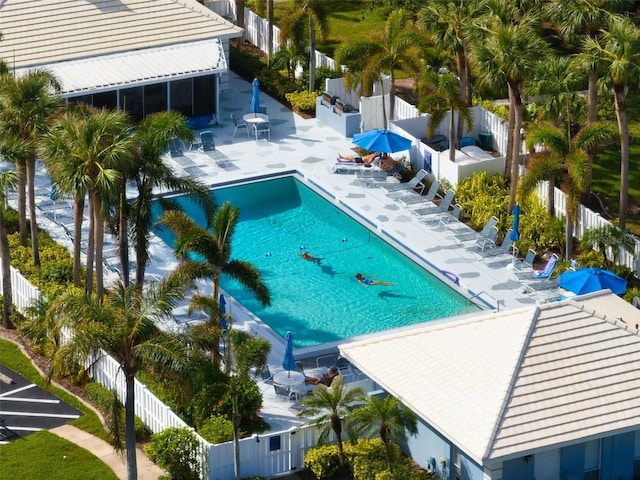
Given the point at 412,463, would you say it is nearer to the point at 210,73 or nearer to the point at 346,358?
the point at 346,358

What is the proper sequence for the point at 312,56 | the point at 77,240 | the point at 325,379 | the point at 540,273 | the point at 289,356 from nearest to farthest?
the point at 289,356
the point at 325,379
the point at 77,240
the point at 540,273
the point at 312,56

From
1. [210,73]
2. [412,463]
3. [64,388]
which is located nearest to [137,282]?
[64,388]

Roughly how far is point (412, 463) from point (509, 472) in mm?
2726

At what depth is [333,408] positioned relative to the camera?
108 ft

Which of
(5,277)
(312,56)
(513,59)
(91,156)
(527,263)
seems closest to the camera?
(91,156)

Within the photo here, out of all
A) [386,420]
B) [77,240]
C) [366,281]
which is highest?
[77,240]

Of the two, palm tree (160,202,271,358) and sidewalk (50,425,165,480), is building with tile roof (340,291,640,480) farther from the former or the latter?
sidewalk (50,425,165,480)

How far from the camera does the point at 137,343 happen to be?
30.2 m

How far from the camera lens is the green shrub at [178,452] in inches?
1291

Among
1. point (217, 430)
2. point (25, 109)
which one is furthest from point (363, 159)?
point (217, 430)

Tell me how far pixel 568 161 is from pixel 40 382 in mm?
15312

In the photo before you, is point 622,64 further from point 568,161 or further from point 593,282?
point 593,282

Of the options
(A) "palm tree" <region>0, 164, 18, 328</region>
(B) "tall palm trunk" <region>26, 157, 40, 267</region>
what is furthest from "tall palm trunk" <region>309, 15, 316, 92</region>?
(A) "palm tree" <region>0, 164, 18, 328</region>

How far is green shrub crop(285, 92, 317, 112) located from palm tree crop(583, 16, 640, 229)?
41.7 ft
